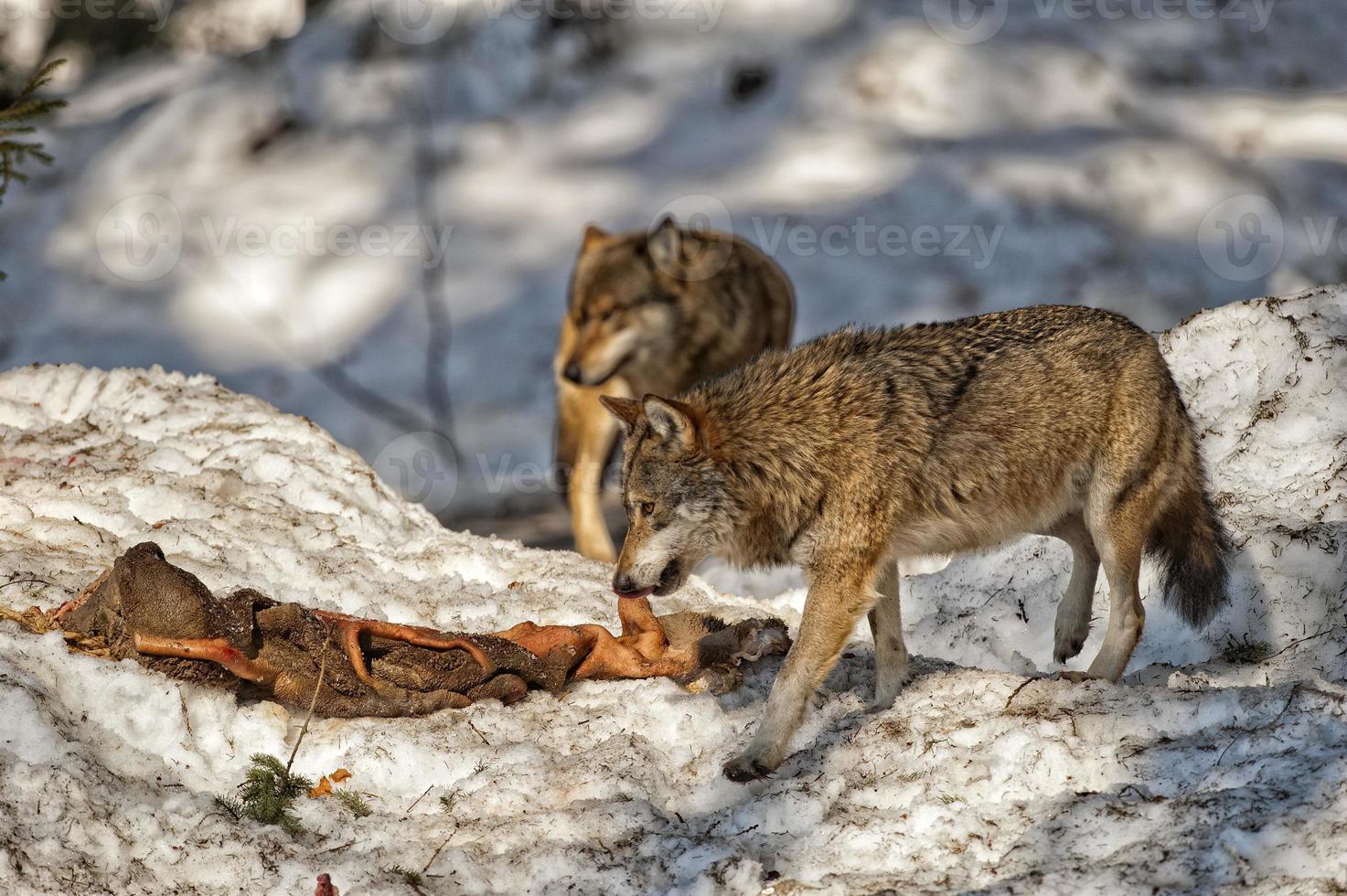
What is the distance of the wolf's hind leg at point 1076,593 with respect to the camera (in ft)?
18.2

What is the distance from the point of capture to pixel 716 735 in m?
4.81

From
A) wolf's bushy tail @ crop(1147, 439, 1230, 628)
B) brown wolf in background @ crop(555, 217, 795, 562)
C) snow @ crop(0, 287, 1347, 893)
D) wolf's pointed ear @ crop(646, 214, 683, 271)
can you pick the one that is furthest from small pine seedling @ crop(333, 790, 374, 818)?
wolf's pointed ear @ crop(646, 214, 683, 271)

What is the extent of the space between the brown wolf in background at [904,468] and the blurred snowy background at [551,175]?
18.7 feet

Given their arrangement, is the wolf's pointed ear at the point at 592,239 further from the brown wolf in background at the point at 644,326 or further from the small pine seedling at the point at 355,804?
the small pine seedling at the point at 355,804

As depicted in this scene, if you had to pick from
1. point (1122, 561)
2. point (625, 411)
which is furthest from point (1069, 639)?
point (625, 411)

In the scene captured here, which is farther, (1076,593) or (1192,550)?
(1076,593)

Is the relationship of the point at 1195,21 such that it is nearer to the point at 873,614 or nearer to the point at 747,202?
the point at 747,202

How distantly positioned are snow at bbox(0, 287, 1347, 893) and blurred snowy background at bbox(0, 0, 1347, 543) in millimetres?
4672

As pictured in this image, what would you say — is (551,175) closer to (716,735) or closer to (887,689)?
(887,689)

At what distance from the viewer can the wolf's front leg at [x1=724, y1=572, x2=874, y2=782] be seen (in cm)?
460

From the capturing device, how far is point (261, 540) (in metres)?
6.12

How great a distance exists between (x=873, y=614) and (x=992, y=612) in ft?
3.53

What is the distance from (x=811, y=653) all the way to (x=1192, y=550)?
5.63 ft

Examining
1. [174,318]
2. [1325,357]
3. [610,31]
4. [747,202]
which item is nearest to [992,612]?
[1325,357]
